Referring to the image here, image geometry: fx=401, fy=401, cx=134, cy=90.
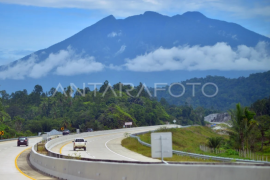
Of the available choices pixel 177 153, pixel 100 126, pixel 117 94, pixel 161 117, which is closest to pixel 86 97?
pixel 117 94

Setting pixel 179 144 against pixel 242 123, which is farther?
pixel 179 144

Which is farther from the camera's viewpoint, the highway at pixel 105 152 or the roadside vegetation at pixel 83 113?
the roadside vegetation at pixel 83 113

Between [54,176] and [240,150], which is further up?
[54,176]

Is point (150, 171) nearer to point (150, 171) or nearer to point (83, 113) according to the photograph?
point (150, 171)

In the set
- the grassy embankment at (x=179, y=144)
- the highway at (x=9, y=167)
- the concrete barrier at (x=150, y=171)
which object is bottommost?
the grassy embankment at (x=179, y=144)

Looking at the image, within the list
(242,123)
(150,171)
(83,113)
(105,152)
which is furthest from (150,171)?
(83,113)

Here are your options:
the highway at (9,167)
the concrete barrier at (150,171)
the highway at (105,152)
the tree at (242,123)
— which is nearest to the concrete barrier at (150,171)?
the concrete barrier at (150,171)

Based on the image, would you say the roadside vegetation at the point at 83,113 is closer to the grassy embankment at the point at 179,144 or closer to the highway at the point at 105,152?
the grassy embankment at the point at 179,144

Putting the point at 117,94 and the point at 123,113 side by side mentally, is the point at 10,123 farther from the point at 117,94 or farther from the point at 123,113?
the point at 117,94

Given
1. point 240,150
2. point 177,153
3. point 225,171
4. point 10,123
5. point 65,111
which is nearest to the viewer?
point 225,171

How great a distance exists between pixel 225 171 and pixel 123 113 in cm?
11744

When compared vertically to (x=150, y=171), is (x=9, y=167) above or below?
below

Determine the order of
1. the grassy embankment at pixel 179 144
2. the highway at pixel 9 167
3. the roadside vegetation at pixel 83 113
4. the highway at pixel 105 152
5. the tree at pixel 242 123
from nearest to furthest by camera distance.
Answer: the highway at pixel 9 167 → the highway at pixel 105 152 → the grassy embankment at pixel 179 144 → the tree at pixel 242 123 → the roadside vegetation at pixel 83 113

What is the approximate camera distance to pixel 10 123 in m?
109
